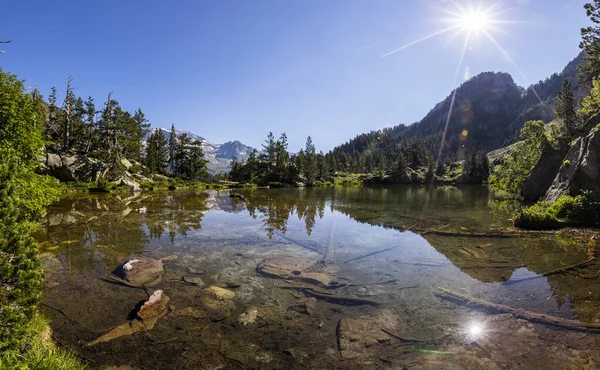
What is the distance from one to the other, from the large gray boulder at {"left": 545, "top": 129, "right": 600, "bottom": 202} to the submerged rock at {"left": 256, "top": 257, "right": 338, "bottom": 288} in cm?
2542

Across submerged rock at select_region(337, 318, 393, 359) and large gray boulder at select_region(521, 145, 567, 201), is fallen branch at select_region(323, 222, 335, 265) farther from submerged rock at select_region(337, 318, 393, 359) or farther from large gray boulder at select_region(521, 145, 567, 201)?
large gray boulder at select_region(521, 145, 567, 201)

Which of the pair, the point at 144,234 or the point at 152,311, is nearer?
the point at 152,311

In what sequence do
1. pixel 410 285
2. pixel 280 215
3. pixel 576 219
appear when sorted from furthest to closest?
pixel 280 215, pixel 576 219, pixel 410 285

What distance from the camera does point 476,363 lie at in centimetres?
718

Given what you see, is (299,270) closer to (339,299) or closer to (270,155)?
(339,299)

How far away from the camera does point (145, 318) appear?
29.6 feet

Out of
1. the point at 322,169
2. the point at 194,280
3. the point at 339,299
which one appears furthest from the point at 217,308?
the point at 322,169

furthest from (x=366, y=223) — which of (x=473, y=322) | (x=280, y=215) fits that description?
(x=473, y=322)

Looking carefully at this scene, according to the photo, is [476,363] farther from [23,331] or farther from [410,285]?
[23,331]

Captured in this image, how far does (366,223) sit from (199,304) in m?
20.6

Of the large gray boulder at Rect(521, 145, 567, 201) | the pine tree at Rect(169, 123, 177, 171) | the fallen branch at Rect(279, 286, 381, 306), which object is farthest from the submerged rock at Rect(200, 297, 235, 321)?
the pine tree at Rect(169, 123, 177, 171)

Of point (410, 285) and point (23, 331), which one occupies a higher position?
point (23, 331)

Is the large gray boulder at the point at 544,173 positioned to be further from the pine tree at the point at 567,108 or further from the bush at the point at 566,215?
the pine tree at the point at 567,108

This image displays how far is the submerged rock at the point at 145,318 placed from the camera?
8.06 metres
